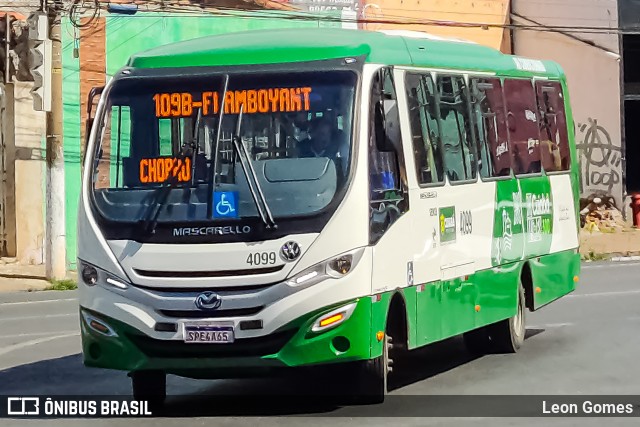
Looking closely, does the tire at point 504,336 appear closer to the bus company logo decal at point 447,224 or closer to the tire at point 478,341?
the tire at point 478,341

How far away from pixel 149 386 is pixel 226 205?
1.75m

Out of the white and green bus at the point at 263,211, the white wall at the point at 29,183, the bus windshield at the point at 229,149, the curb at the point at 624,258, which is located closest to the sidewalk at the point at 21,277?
the white wall at the point at 29,183

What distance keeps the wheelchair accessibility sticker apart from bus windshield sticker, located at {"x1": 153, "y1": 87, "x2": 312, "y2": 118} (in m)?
0.67

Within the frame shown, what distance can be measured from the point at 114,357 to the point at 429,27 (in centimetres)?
2692

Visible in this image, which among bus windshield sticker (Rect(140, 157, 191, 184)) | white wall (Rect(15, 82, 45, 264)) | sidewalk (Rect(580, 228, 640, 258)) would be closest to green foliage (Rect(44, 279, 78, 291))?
white wall (Rect(15, 82, 45, 264))

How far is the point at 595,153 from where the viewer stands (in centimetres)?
3734

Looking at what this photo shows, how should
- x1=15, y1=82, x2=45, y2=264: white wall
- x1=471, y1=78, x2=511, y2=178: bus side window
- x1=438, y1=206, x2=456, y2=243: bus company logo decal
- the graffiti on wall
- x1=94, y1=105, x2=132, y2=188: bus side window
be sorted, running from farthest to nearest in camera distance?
the graffiti on wall < x1=15, y1=82, x2=45, y2=264: white wall < x1=471, y1=78, x2=511, y2=178: bus side window < x1=438, y1=206, x2=456, y2=243: bus company logo decal < x1=94, y1=105, x2=132, y2=188: bus side window

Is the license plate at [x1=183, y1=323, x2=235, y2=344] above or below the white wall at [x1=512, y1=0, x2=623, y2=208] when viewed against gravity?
below

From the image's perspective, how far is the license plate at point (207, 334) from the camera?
390 inches

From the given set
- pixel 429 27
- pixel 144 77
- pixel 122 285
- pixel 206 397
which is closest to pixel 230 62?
pixel 144 77

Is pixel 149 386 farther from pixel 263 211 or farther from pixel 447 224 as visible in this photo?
pixel 447 224

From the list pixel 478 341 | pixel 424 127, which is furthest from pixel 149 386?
pixel 478 341

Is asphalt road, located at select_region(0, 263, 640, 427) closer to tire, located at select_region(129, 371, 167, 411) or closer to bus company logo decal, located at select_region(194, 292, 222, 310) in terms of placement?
tire, located at select_region(129, 371, 167, 411)

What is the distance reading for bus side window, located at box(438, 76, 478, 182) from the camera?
12.2 meters
